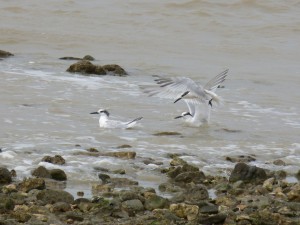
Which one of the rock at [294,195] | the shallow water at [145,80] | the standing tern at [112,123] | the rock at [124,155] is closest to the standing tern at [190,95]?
the shallow water at [145,80]

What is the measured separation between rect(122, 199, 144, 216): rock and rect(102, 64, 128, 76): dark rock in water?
8400mm

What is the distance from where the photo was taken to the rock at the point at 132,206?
673 cm

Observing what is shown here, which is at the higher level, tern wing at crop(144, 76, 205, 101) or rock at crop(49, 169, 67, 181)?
tern wing at crop(144, 76, 205, 101)

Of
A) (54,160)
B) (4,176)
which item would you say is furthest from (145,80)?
(4,176)

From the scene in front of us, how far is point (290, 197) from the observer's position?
24.0 feet

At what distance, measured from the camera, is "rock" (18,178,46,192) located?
23.7 ft

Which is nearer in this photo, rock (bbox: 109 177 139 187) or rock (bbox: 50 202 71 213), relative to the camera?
rock (bbox: 50 202 71 213)

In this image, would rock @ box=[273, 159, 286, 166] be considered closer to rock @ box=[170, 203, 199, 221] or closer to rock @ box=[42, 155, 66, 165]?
rock @ box=[42, 155, 66, 165]

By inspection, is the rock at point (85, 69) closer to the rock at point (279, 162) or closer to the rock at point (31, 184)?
the rock at point (279, 162)

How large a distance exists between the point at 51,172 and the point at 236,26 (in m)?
Result: 15.7

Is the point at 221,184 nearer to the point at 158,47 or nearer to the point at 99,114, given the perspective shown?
the point at 99,114

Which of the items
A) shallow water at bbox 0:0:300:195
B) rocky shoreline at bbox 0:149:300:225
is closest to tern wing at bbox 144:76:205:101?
shallow water at bbox 0:0:300:195

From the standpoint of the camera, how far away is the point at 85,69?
15.0 meters

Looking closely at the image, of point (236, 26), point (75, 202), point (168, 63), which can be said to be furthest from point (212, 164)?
point (236, 26)
